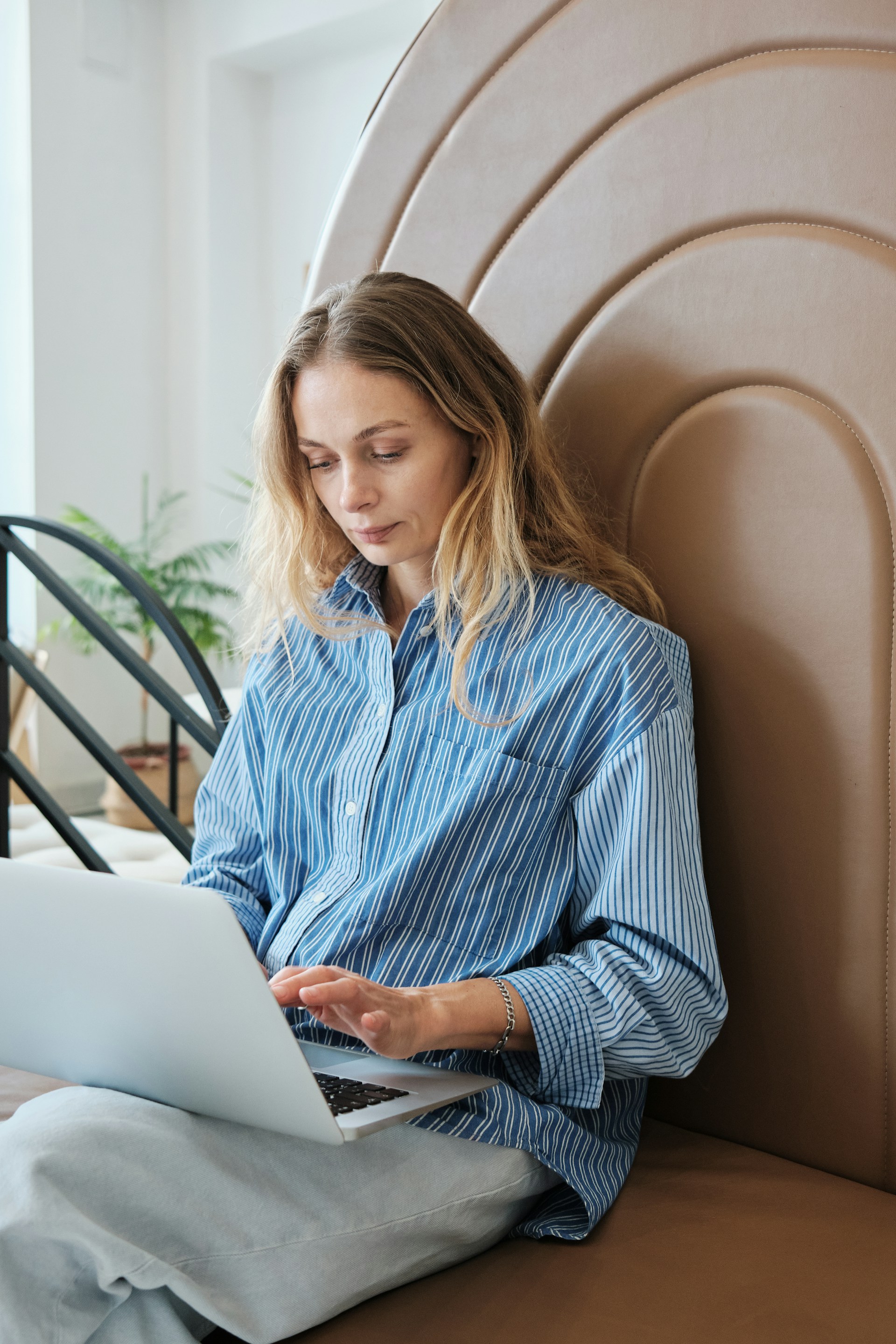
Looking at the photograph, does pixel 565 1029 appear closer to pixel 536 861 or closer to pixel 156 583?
pixel 536 861

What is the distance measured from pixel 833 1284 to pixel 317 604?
3.05ft

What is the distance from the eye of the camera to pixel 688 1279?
1.06m

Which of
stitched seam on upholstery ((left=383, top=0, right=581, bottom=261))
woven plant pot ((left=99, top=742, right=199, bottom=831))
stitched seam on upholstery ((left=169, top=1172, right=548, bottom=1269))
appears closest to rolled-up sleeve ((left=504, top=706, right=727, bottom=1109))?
stitched seam on upholstery ((left=169, top=1172, right=548, bottom=1269))

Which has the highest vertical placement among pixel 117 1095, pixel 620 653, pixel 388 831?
pixel 620 653

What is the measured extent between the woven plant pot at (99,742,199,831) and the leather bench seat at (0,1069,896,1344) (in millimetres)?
3902

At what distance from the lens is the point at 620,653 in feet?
4.03

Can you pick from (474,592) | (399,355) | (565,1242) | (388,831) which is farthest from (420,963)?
(399,355)

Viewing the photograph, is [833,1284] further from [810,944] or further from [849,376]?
[849,376]

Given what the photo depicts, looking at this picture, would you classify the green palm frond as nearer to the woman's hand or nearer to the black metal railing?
the black metal railing

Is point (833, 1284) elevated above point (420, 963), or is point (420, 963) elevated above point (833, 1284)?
point (420, 963)

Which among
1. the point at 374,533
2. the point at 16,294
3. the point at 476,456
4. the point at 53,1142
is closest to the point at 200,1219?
the point at 53,1142

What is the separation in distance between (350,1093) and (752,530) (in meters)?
0.73

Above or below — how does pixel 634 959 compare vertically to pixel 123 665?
below

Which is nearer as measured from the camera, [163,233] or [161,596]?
[161,596]
